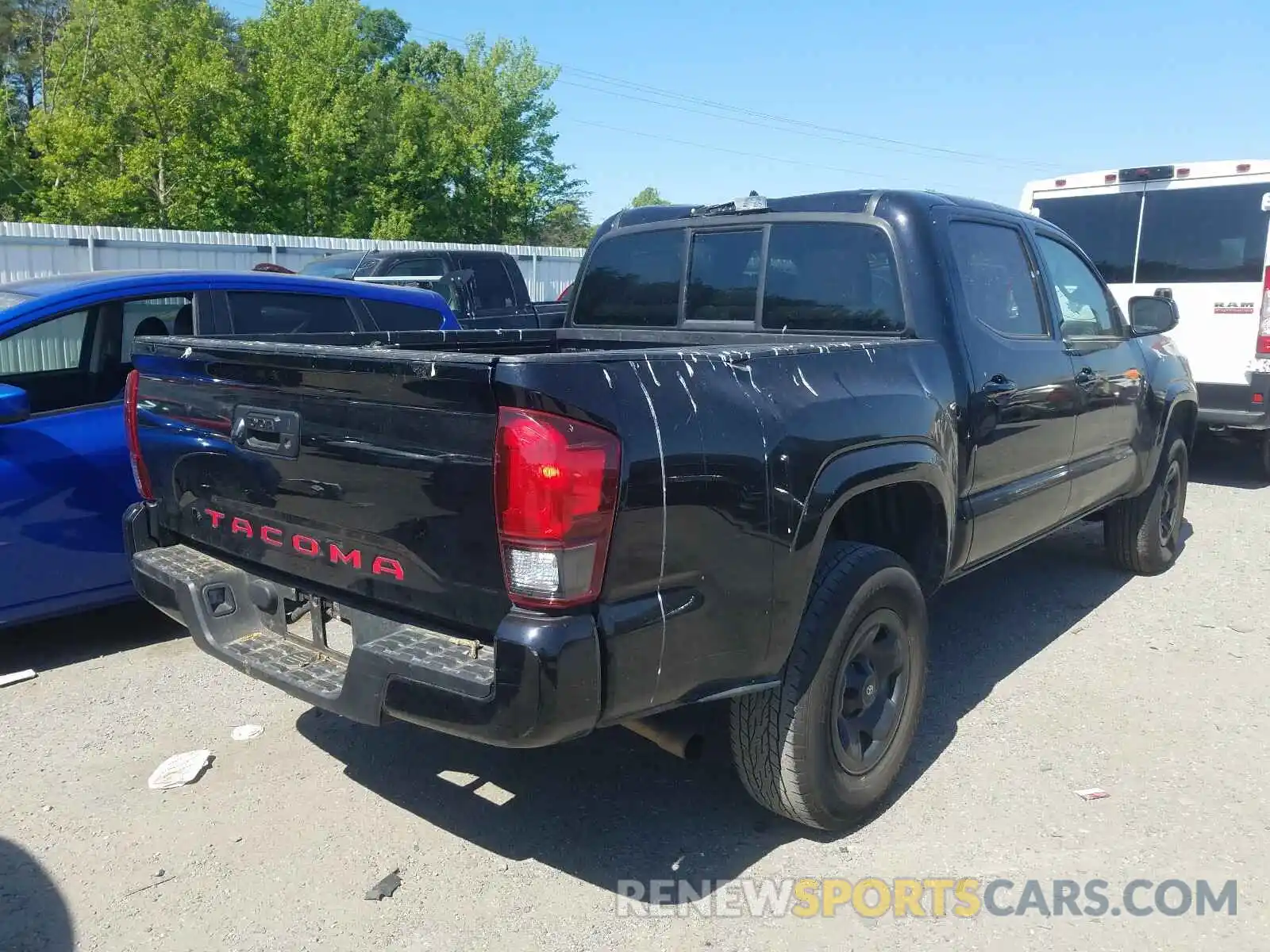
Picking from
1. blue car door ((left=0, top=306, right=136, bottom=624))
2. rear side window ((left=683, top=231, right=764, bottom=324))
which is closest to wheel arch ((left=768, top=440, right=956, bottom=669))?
rear side window ((left=683, top=231, right=764, bottom=324))

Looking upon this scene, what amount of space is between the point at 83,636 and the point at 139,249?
13.2m

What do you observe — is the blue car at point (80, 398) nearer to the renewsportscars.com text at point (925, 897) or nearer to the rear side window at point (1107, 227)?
the renewsportscars.com text at point (925, 897)

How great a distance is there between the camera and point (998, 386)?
13.3 ft

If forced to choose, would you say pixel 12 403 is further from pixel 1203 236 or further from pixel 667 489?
pixel 1203 236

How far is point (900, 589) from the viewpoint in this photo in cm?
342

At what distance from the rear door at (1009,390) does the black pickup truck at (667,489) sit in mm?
19

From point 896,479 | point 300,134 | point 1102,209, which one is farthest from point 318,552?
point 300,134

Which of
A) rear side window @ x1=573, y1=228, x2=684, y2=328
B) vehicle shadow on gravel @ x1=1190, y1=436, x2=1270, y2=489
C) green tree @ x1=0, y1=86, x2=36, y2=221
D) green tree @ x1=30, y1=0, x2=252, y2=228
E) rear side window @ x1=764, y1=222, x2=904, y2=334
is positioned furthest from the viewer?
green tree @ x1=0, y1=86, x2=36, y2=221

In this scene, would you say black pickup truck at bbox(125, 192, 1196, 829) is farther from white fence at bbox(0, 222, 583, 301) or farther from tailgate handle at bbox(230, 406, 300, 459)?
white fence at bbox(0, 222, 583, 301)

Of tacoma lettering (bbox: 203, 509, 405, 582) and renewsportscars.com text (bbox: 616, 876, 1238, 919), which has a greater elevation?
tacoma lettering (bbox: 203, 509, 405, 582)

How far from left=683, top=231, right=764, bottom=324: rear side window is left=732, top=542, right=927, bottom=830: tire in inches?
53.3

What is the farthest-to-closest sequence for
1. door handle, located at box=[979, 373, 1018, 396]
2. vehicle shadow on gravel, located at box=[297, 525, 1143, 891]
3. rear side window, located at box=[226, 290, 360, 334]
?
rear side window, located at box=[226, 290, 360, 334] → door handle, located at box=[979, 373, 1018, 396] → vehicle shadow on gravel, located at box=[297, 525, 1143, 891]

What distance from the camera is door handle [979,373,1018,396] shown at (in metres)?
3.97

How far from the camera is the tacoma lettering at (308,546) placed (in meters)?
2.74
